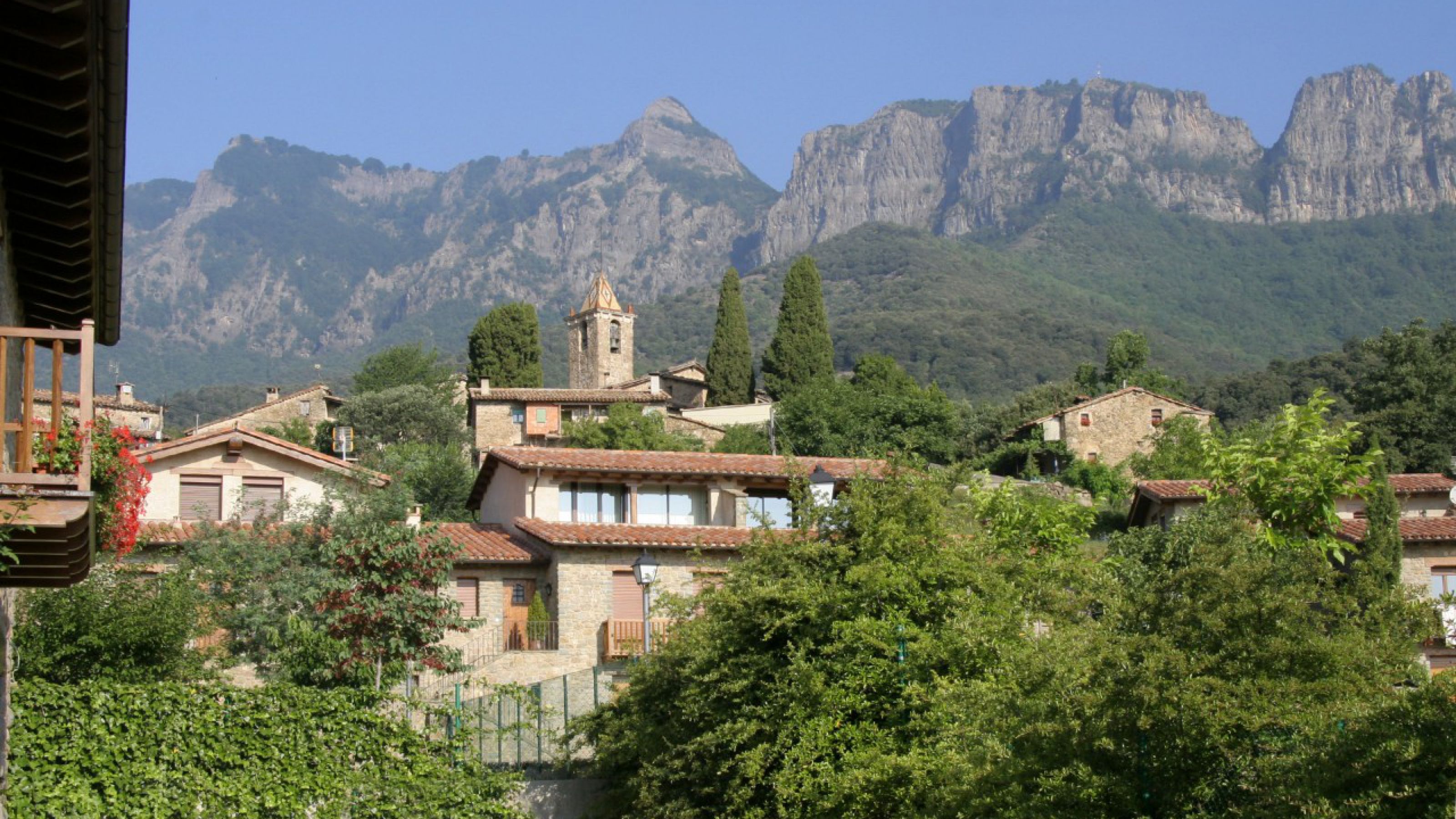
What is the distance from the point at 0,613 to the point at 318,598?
15396mm

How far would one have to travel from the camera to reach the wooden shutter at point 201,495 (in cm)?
4059

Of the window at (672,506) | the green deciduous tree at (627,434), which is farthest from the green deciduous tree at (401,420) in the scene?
the window at (672,506)

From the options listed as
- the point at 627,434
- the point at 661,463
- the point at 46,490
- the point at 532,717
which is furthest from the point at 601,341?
the point at 46,490

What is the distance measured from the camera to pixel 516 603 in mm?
39562

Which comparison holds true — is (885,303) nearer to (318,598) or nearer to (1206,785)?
(318,598)

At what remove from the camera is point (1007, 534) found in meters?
36.7

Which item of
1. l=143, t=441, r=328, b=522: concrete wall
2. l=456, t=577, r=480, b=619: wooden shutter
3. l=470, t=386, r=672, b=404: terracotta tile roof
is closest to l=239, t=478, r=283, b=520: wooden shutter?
l=143, t=441, r=328, b=522: concrete wall

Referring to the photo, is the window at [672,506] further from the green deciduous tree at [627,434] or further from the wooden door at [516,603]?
the green deciduous tree at [627,434]

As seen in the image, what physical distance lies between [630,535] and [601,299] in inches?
2910

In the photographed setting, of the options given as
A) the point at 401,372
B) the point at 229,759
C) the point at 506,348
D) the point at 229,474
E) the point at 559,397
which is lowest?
the point at 229,759

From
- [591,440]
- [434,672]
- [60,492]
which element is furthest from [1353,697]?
[591,440]

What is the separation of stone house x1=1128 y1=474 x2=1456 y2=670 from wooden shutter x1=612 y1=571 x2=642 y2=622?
43.3ft

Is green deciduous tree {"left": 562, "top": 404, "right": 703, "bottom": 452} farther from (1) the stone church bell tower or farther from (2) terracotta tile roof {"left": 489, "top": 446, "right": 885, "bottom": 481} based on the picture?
(1) the stone church bell tower

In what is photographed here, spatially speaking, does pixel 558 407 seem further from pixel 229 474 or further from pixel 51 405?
pixel 51 405
